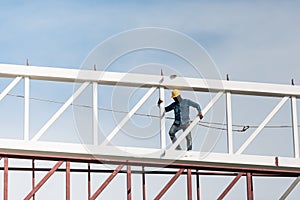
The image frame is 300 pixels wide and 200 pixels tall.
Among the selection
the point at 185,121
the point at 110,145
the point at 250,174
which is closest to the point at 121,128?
the point at 110,145

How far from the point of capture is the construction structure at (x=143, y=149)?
1941 centimetres

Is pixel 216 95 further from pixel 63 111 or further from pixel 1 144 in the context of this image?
pixel 1 144

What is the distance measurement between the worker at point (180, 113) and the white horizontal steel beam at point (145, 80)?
32 centimetres

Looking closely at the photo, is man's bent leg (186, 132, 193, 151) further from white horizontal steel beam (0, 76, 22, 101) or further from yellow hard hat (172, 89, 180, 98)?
white horizontal steel beam (0, 76, 22, 101)

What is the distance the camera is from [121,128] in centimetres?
2005

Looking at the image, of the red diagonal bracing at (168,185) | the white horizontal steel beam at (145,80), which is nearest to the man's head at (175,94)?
the white horizontal steel beam at (145,80)

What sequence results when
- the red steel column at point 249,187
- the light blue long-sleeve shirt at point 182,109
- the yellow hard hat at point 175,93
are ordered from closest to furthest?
1. the yellow hard hat at point 175,93
2. the light blue long-sleeve shirt at point 182,109
3. the red steel column at point 249,187

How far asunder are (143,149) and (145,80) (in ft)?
5.17

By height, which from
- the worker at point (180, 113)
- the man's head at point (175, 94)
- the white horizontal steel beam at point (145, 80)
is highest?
the white horizontal steel beam at point (145, 80)

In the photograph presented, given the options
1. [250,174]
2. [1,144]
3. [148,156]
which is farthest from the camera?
[250,174]

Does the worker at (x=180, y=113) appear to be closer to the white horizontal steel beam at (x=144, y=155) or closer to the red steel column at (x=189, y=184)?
the white horizontal steel beam at (x=144, y=155)

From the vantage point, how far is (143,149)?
20.2m

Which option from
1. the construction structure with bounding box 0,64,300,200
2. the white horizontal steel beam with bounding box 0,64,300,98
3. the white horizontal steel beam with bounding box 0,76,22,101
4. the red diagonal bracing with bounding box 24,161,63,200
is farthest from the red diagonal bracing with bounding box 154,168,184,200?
the white horizontal steel beam with bounding box 0,76,22,101

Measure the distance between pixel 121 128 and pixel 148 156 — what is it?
36.4 inches
